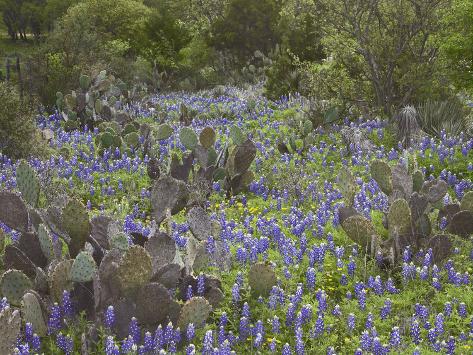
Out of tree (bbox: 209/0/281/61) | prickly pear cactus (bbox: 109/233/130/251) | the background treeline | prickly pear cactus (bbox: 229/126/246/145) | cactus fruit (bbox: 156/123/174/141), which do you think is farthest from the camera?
tree (bbox: 209/0/281/61)

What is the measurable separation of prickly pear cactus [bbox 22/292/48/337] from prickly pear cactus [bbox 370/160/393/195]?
347 centimetres

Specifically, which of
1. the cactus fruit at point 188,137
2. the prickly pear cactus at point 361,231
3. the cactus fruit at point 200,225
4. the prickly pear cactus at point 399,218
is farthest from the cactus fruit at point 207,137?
the prickly pear cactus at point 399,218

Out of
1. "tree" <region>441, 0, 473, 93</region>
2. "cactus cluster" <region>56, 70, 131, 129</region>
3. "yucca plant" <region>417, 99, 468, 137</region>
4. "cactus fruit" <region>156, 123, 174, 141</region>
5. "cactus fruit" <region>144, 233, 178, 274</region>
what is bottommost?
"cactus cluster" <region>56, 70, 131, 129</region>

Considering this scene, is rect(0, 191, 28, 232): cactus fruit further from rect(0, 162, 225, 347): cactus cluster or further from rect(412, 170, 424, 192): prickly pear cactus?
rect(412, 170, 424, 192): prickly pear cactus

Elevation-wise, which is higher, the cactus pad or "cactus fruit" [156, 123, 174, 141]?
the cactus pad

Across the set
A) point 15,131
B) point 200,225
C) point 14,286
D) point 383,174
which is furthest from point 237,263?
point 15,131

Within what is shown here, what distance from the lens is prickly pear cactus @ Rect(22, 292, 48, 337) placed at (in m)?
3.98

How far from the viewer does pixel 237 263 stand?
5453 mm

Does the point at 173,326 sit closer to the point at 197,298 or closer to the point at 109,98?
the point at 197,298

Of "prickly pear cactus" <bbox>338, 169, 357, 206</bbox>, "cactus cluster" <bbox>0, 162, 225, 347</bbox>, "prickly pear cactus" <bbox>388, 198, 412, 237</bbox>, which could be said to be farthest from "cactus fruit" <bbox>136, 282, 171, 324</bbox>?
"prickly pear cactus" <bbox>338, 169, 357, 206</bbox>

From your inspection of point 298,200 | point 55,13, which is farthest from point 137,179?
point 55,13

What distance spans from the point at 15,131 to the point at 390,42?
6.48 m

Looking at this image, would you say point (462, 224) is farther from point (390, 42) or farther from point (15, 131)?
point (15, 131)

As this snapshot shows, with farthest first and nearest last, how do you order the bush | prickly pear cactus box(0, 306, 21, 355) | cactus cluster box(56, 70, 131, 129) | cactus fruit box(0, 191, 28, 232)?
cactus cluster box(56, 70, 131, 129) < the bush < cactus fruit box(0, 191, 28, 232) < prickly pear cactus box(0, 306, 21, 355)
